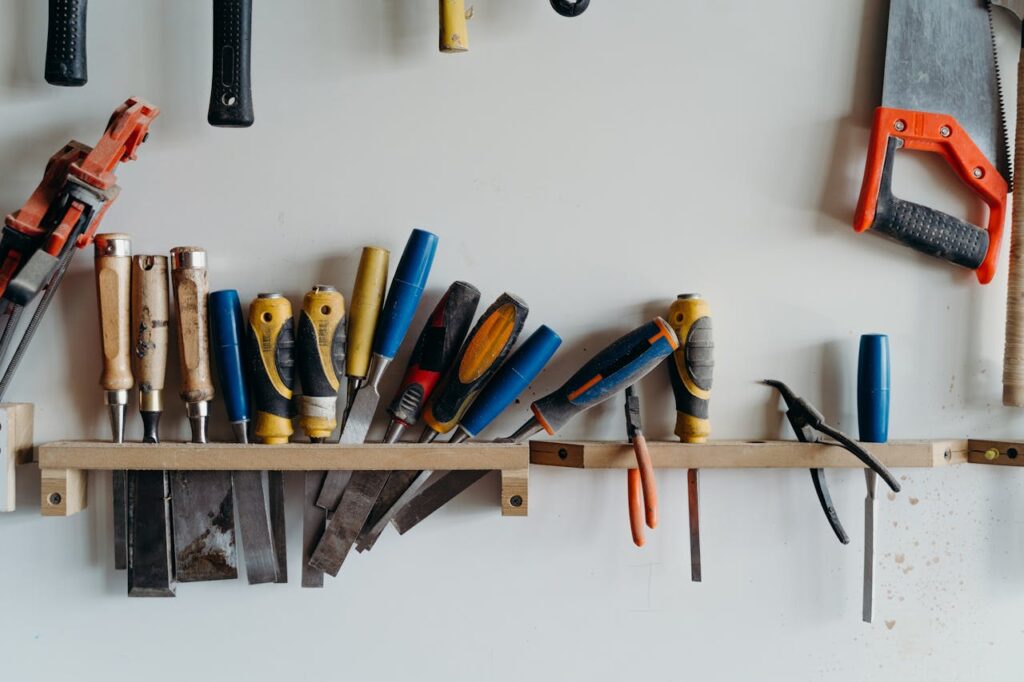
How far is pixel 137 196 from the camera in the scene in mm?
1227

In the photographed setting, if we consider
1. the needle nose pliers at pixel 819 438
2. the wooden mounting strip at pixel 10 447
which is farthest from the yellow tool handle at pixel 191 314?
the needle nose pliers at pixel 819 438

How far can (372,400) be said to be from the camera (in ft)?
3.95

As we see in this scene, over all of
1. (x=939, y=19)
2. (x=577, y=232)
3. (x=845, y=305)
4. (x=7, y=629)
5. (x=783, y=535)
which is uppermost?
(x=939, y=19)

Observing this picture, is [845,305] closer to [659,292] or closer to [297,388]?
[659,292]

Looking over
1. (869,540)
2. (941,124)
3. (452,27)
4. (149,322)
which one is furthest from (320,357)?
(941,124)

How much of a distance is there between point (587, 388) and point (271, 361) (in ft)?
1.43

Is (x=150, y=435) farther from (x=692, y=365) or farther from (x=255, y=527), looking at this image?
(x=692, y=365)

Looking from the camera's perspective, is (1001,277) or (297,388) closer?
(297,388)

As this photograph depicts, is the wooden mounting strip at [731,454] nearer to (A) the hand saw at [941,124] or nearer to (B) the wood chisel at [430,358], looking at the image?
(B) the wood chisel at [430,358]

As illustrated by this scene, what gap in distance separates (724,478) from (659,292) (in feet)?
1.01

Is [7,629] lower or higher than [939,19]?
lower

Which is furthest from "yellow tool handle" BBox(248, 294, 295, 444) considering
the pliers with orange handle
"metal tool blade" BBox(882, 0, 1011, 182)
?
"metal tool blade" BBox(882, 0, 1011, 182)

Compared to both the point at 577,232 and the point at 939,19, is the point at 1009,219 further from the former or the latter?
the point at 577,232

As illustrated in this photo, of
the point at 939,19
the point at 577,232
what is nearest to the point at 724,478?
the point at 577,232
